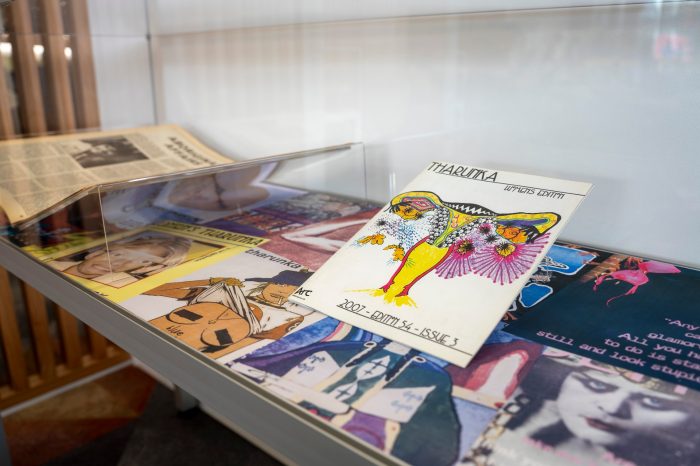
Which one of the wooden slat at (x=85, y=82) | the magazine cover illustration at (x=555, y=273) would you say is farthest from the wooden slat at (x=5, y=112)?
the magazine cover illustration at (x=555, y=273)

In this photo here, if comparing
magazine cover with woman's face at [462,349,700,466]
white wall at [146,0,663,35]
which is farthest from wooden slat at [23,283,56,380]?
magazine cover with woman's face at [462,349,700,466]

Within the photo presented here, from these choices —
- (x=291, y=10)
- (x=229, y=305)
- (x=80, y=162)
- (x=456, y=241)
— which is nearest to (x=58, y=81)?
(x=80, y=162)

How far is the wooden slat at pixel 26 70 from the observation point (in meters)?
1.09

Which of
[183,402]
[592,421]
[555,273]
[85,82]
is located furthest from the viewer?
[183,402]

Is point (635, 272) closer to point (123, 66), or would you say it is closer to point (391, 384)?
point (391, 384)

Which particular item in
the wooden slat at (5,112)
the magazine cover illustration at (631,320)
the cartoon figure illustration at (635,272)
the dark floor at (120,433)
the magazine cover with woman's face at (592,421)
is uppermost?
the wooden slat at (5,112)

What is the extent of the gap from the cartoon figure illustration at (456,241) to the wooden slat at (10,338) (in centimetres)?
138

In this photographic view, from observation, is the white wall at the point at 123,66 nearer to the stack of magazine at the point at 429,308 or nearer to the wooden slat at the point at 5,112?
the wooden slat at the point at 5,112

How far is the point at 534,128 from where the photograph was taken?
2.45 feet

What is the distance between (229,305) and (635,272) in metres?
0.45

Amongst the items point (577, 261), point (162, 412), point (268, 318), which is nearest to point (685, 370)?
point (577, 261)

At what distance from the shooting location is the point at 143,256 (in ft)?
2.44

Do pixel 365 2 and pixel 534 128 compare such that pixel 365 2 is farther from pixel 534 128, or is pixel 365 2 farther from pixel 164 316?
pixel 164 316

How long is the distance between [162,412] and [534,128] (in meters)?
1.32
